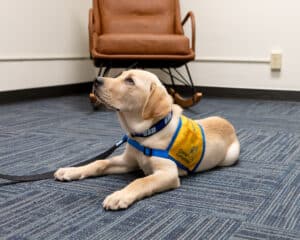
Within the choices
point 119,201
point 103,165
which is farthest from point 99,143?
point 119,201

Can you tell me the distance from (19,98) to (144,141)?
231 centimetres

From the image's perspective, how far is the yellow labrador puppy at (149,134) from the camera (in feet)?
4.27

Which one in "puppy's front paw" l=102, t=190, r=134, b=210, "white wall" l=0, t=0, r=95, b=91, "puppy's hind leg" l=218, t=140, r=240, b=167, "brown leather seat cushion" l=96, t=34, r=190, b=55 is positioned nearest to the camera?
"puppy's front paw" l=102, t=190, r=134, b=210

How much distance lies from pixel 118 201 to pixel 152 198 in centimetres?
12

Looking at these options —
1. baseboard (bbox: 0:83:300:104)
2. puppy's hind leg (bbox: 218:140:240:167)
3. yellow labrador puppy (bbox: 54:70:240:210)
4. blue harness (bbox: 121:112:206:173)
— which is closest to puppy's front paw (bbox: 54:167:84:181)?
yellow labrador puppy (bbox: 54:70:240:210)

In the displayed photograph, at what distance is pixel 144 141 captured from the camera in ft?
4.41

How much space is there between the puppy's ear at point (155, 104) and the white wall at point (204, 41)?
7.21 feet

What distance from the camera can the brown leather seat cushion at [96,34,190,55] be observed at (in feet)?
9.52

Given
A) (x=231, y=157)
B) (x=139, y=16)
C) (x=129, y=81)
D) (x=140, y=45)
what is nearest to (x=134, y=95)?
(x=129, y=81)

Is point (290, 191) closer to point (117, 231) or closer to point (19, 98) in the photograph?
point (117, 231)

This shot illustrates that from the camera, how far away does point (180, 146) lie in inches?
53.4

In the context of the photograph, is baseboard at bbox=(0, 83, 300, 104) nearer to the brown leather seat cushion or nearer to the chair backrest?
the chair backrest

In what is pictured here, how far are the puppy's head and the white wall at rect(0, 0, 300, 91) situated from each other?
83.9 inches

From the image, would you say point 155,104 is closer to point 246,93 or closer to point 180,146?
point 180,146
